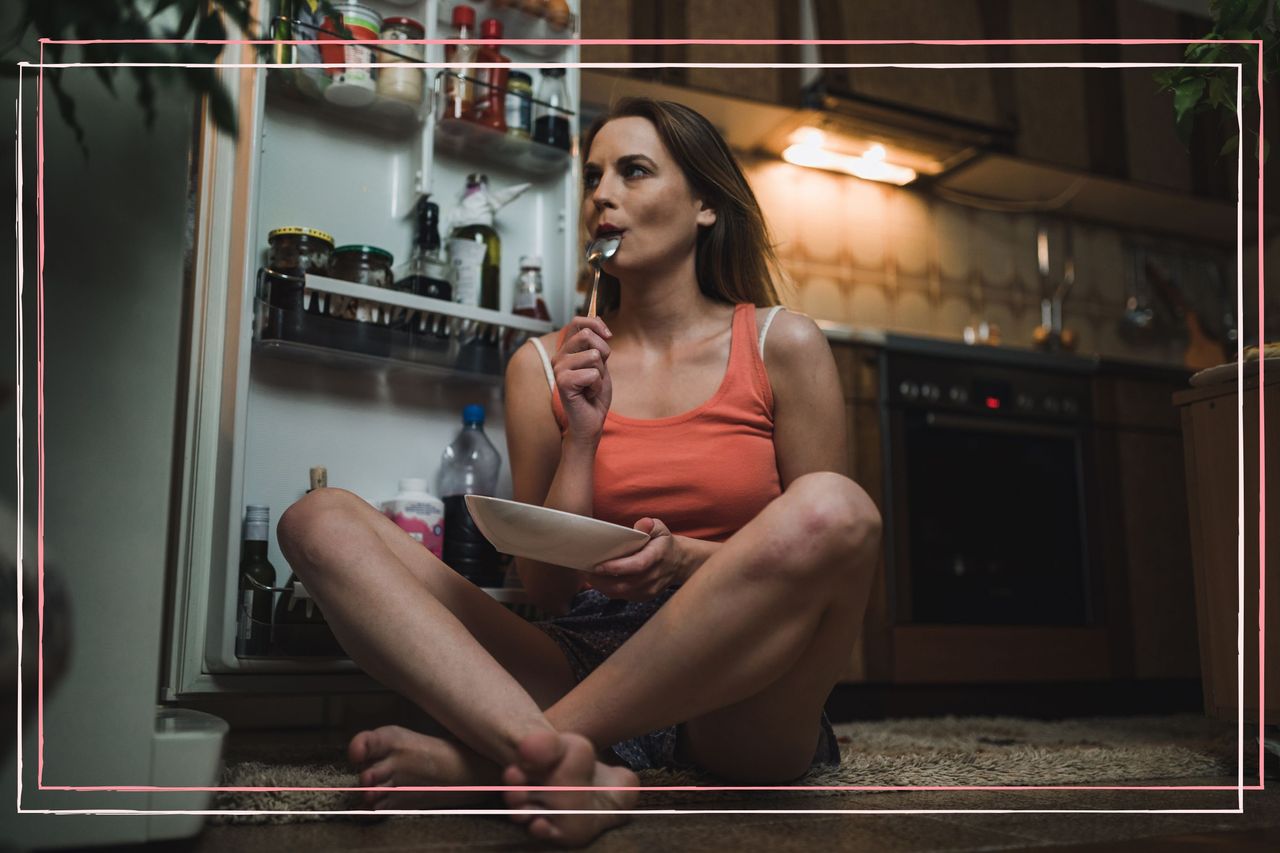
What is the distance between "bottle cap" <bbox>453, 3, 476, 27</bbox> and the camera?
149cm

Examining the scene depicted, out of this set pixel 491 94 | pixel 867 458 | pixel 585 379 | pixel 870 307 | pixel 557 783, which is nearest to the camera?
pixel 557 783

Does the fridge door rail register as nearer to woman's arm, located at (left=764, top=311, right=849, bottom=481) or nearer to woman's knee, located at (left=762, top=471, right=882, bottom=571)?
woman's arm, located at (left=764, top=311, right=849, bottom=481)

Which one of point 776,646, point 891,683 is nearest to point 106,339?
point 776,646

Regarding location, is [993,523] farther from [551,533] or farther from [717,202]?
[551,533]

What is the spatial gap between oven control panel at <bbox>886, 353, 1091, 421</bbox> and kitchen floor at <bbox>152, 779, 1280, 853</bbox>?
49.4 inches

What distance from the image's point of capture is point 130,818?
26.2 inches

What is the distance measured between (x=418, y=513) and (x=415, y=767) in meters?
0.54

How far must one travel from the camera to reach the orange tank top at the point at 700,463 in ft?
3.57

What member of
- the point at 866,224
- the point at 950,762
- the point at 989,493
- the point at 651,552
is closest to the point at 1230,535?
the point at 950,762

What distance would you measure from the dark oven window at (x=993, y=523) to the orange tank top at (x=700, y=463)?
1.04 metres

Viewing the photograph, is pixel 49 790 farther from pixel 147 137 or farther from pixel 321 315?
pixel 321 315

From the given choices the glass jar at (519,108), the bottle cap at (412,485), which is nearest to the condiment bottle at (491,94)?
the glass jar at (519,108)

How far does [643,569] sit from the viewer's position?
881mm

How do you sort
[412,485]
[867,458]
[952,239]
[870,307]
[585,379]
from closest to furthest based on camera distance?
[585,379] < [412,485] < [867,458] < [870,307] < [952,239]
